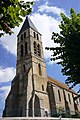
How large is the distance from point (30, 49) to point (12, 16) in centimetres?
3271

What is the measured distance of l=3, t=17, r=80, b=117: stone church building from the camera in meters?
29.8

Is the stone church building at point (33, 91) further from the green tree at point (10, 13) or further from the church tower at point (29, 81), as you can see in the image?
the green tree at point (10, 13)

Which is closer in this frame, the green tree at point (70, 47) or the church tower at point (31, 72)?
the green tree at point (70, 47)

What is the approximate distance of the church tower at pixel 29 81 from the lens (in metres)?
29.5

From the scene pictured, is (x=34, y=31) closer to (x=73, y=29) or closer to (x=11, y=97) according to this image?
(x=11, y=97)

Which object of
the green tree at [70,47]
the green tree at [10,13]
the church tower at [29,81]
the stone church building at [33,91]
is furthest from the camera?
the stone church building at [33,91]

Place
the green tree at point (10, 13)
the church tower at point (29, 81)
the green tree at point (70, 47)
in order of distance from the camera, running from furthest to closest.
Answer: the church tower at point (29, 81) < the green tree at point (70, 47) < the green tree at point (10, 13)

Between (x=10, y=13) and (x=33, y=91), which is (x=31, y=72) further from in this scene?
(x=10, y=13)

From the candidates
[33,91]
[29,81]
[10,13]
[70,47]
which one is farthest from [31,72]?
[10,13]

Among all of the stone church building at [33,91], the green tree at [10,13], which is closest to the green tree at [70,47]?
the green tree at [10,13]

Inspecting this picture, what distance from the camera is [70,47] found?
1050 centimetres

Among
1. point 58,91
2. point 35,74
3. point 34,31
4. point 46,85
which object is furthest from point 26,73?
point 34,31

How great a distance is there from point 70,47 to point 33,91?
21759 mm

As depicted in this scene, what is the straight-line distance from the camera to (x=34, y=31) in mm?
43938
